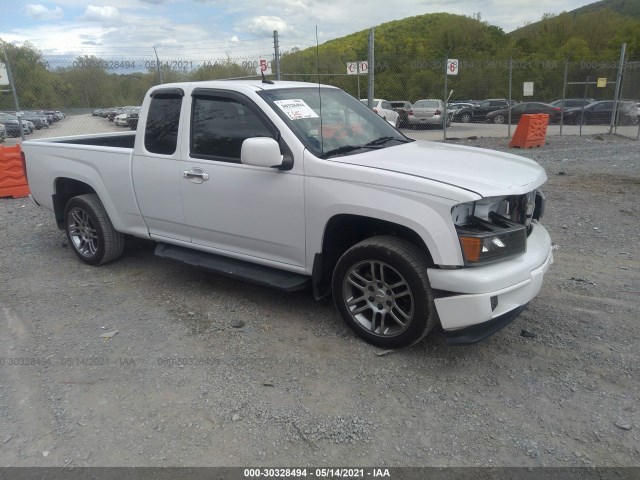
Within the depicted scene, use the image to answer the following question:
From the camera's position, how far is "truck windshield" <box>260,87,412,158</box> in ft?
13.1

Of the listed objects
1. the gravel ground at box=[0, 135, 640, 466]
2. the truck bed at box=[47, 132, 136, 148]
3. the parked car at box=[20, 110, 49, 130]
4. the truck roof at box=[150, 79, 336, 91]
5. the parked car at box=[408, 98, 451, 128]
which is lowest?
the gravel ground at box=[0, 135, 640, 466]

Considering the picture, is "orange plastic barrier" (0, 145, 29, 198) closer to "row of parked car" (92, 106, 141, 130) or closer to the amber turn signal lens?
"row of parked car" (92, 106, 141, 130)

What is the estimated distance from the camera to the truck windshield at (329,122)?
3.99 metres

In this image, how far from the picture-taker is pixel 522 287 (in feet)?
11.0

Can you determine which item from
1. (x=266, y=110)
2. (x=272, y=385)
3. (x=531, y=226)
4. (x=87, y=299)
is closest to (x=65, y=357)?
(x=87, y=299)

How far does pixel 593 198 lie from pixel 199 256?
6.39m

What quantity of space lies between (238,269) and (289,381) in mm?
1239

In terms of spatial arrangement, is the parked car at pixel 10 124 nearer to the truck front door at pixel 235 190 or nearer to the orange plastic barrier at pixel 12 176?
the orange plastic barrier at pixel 12 176

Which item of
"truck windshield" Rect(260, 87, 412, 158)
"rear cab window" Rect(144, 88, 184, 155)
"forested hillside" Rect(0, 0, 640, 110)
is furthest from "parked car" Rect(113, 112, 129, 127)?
"truck windshield" Rect(260, 87, 412, 158)

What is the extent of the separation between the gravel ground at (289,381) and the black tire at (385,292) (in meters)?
0.17

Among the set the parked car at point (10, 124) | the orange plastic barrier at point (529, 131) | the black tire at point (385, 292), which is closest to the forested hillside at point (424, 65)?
the black tire at point (385, 292)

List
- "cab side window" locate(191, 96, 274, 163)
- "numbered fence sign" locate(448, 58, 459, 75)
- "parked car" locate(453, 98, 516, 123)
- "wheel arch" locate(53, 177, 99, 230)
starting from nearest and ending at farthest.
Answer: "cab side window" locate(191, 96, 274, 163) → "wheel arch" locate(53, 177, 99, 230) → "numbered fence sign" locate(448, 58, 459, 75) → "parked car" locate(453, 98, 516, 123)

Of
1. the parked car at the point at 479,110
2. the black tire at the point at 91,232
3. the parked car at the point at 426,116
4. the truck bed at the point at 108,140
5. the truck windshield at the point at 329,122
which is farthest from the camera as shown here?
the parked car at the point at 479,110

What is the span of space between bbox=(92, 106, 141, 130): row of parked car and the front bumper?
10.2m
